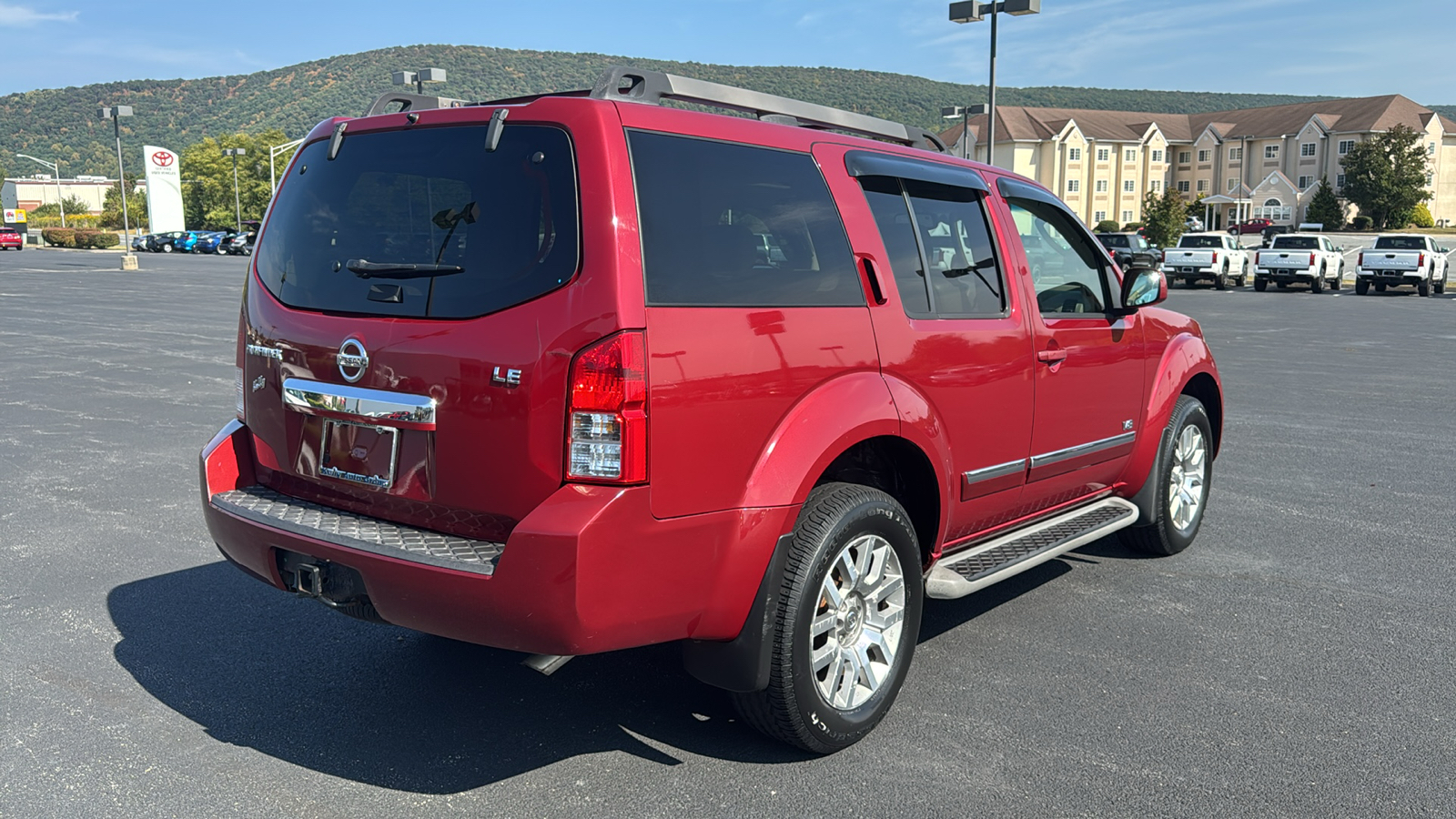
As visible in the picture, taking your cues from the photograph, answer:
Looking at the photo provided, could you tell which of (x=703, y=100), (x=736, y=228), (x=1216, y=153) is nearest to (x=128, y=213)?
(x=1216, y=153)

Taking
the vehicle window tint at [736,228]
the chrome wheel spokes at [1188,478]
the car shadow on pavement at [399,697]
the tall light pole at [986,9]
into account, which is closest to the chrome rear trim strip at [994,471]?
the vehicle window tint at [736,228]

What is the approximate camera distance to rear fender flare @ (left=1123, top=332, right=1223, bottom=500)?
5477 millimetres

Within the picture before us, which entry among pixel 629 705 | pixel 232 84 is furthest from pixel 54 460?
pixel 232 84

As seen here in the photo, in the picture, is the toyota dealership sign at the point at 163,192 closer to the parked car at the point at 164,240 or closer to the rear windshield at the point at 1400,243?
the parked car at the point at 164,240

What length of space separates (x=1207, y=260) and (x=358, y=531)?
3667 cm

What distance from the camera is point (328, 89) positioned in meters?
169

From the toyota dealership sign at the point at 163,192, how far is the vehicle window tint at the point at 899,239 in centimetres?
8578

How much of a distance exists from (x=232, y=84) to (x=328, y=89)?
1194 inches

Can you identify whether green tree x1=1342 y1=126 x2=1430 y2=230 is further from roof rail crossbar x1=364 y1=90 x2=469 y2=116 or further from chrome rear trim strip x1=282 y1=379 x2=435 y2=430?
chrome rear trim strip x1=282 y1=379 x2=435 y2=430

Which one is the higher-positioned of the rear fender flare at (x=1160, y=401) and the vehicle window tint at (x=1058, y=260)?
the vehicle window tint at (x=1058, y=260)

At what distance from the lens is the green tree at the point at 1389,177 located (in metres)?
90.2

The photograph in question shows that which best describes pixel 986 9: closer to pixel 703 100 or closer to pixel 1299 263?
pixel 1299 263

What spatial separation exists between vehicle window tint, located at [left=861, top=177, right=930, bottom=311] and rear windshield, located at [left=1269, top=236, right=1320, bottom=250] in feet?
112

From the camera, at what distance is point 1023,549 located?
14.8ft
